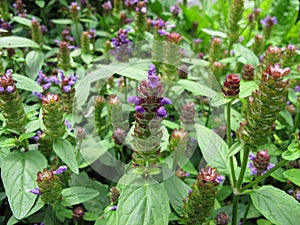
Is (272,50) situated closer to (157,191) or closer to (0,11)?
(157,191)

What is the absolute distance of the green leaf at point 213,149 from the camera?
5.35 ft

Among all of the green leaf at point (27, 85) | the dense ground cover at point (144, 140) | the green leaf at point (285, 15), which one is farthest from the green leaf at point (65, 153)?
the green leaf at point (285, 15)

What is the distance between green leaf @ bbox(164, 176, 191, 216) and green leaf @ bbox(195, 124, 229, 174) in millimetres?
155

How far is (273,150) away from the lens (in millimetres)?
2166

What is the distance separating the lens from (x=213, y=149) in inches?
66.4

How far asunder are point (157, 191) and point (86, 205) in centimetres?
54

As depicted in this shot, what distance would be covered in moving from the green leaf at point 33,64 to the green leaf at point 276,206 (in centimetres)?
137

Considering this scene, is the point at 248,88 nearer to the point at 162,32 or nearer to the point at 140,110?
the point at 162,32

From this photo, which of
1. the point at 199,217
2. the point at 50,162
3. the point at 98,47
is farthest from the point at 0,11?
the point at 199,217

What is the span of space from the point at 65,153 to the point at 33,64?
92 centimetres

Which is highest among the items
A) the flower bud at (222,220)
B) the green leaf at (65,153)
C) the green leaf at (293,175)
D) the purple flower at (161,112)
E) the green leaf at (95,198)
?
the purple flower at (161,112)

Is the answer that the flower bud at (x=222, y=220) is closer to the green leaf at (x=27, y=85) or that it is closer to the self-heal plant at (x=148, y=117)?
the self-heal plant at (x=148, y=117)

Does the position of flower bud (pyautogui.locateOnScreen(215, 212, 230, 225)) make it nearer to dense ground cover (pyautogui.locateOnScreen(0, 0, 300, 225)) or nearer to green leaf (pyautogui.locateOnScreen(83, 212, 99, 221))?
dense ground cover (pyautogui.locateOnScreen(0, 0, 300, 225))

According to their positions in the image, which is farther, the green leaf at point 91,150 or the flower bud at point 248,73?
the flower bud at point 248,73
